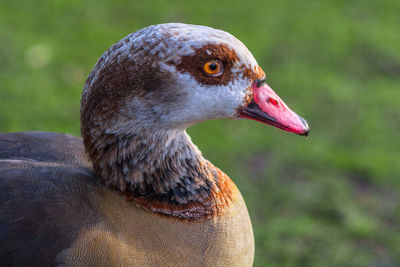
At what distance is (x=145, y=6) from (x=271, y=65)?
Answer: 4.64ft

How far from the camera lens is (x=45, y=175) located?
76.2 inches

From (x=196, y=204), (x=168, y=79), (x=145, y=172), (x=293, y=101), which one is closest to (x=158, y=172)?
(x=145, y=172)

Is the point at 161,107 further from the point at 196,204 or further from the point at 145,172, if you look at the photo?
the point at 196,204

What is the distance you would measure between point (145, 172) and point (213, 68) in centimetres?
46

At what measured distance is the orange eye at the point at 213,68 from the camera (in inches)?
72.9

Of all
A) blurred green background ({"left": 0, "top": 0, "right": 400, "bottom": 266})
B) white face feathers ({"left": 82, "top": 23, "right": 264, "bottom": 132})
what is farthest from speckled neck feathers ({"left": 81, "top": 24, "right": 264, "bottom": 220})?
blurred green background ({"left": 0, "top": 0, "right": 400, "bottom": 266})

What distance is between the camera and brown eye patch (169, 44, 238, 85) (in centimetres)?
183

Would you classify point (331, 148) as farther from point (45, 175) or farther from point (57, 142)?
point (45, 175)

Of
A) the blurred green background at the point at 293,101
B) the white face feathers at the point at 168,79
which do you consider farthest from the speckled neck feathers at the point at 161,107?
the blurred green background at the point at 293,101

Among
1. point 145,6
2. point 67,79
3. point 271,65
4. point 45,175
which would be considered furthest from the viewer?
point 145,6

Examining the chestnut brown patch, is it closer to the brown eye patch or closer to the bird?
the bird

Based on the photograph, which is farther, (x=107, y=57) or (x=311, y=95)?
(x=311, y=95)

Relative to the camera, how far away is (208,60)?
1.85 metres

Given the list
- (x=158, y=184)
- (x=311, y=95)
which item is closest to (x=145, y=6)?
(x=311, y=95)
